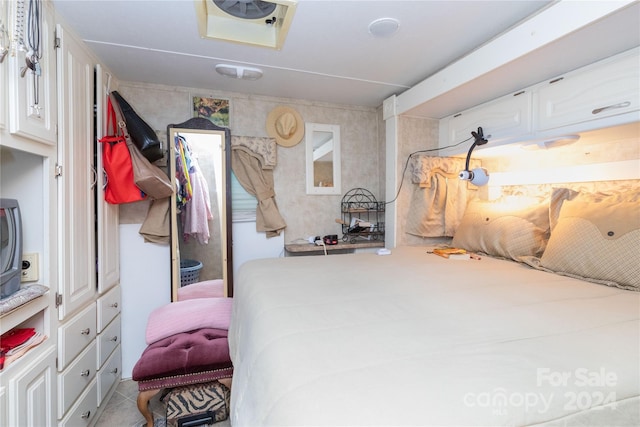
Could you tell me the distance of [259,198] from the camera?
8.36 ft

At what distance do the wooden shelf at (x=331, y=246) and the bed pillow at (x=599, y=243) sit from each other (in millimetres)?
1333

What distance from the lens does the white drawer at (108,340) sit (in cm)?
180

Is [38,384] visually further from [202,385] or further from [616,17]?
[616,17]

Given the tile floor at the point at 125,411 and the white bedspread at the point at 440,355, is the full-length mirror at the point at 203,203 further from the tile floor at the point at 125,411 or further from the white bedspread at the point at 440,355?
the white bedspread at the point at 440,355

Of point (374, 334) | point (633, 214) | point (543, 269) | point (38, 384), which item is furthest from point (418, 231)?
point (38, 384)

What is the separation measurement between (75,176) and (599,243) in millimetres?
2689

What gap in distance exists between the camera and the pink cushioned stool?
A: 1.49 metres

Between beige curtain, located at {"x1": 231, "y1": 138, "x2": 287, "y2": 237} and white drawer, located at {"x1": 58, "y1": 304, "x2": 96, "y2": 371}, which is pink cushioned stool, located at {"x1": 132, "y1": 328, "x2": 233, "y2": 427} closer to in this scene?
white drawer, located at {"x1": 58, "y1": 304, "x2": 96, "y2": 371}

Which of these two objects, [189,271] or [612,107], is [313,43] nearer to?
[612,107]

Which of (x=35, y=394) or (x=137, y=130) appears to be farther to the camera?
(x=137, y=130)

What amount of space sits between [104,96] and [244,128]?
39.8 inches

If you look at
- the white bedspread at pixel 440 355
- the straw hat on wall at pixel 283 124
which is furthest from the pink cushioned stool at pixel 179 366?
the straw hat on wall at pixel 283 124

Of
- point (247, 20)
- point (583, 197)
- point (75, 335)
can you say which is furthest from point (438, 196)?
point (75, 335)

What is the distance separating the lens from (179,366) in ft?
4.93
